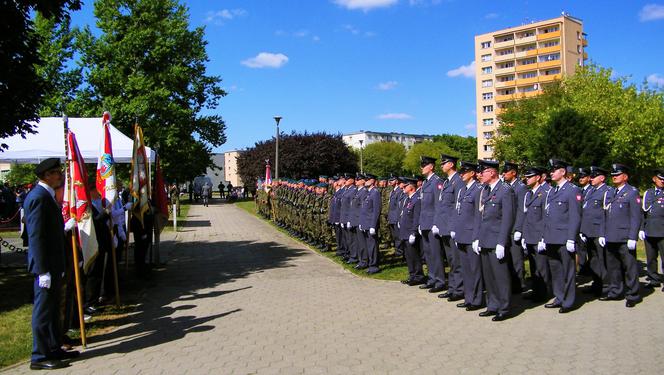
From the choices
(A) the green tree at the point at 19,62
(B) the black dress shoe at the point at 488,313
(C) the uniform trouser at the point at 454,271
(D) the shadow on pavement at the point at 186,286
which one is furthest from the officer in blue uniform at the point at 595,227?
(A) the green tree at the point at 19,62

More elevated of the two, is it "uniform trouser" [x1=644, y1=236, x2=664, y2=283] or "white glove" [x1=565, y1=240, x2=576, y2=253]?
"white glove" [x1=565, y1=240, x2=576, y2=253]

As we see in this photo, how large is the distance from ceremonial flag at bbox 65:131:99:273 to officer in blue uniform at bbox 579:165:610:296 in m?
7.37

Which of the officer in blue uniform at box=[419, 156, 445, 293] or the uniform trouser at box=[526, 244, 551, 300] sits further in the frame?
the officer in blue uniform at box=[419, 156, 445, 293]

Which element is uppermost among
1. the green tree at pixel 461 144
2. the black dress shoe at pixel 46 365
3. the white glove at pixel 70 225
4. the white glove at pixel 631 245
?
the green tree at pixel 461 144

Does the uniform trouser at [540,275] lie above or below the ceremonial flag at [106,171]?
below

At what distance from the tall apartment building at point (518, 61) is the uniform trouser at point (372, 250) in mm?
78477

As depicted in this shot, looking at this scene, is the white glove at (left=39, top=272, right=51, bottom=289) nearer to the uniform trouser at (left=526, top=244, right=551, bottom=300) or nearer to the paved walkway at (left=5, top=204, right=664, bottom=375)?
the paved walkway at (left=5, top=204, right=664, bottom=375)

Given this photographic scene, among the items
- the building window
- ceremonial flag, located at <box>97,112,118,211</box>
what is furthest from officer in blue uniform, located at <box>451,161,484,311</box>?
the building window

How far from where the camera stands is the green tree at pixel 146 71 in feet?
108

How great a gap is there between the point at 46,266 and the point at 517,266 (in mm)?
6666

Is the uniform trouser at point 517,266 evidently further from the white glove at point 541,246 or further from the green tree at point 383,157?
the green tree at point 383,157

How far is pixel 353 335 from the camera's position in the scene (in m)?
6.15

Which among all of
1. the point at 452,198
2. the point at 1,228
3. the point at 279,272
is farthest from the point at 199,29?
the point at 452,198

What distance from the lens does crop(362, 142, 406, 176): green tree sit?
316 ft
